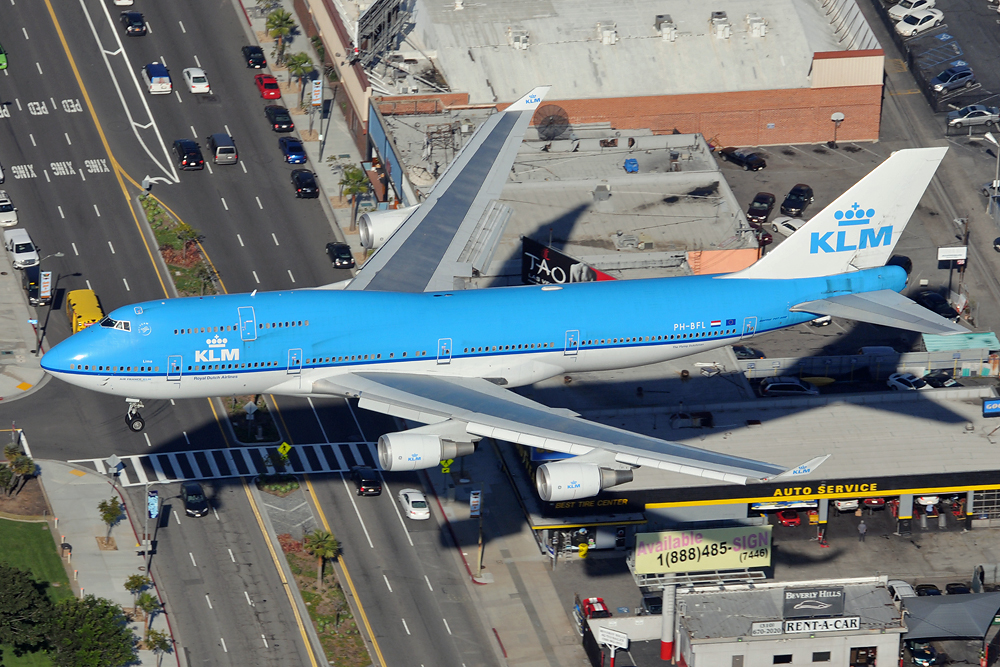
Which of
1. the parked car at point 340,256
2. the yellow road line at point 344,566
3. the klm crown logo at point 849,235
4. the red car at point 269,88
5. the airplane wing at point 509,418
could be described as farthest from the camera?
the red car at point 269,88

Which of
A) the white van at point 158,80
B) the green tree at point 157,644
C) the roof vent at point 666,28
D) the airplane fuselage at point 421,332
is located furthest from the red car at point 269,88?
the green tree at point 157,644

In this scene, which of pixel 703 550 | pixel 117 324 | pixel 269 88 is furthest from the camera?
pixel 269 88

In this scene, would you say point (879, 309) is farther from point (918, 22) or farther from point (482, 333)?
point (918, 22)

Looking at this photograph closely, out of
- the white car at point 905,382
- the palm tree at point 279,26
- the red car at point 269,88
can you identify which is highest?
the palm tree at point 279,26

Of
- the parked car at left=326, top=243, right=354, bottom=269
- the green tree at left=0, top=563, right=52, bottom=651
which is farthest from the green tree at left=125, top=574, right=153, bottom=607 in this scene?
the parked car at left=326, top=243, right=354, bottom=269

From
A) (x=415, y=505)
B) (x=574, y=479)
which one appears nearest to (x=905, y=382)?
(x=415, y=505)

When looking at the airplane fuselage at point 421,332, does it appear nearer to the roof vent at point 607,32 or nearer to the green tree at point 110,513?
the green tree at point 110,513

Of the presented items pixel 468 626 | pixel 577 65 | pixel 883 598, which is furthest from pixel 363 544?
pixel 577 65

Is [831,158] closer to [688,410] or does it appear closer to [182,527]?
[688,410]

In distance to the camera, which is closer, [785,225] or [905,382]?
[905,382]
